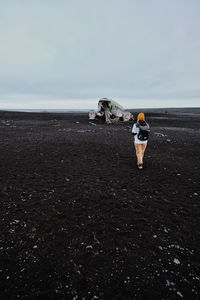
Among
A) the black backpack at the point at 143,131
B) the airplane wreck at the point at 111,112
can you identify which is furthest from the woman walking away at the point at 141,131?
the airplane wreck at the point at 111,112

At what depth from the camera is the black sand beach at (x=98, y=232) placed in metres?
4.33

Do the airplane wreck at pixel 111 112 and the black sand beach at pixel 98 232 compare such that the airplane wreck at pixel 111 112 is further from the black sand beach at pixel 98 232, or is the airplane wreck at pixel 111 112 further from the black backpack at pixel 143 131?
the black sand beach at pixel 98 232

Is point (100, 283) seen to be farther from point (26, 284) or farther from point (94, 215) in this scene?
point (94, 215)

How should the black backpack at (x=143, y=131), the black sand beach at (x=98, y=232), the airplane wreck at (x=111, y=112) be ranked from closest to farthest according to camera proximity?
1. the black sand beach at (x=98, y=232)
2. the black backpack at (x=143, y=131)
3. the airplane wreck at (x=111, y=112)

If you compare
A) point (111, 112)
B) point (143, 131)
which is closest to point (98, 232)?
point (143, 131)

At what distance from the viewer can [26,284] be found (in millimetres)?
4301

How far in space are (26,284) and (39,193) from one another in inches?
175

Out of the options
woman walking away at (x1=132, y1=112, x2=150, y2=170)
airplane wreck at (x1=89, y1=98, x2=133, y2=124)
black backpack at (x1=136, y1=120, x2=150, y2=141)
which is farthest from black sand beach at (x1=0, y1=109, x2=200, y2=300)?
airplane wreck at (x1=89, y1=98, x2=133, y2=124)

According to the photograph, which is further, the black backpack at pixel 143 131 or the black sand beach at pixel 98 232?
the black backpack at pixel 143 131

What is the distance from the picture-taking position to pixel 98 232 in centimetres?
606

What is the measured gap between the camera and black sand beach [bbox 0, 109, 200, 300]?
4333 mm

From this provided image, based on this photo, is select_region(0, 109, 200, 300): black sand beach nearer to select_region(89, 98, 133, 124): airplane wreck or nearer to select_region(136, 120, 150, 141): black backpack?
select_region(136, 120, 150, 141): black backpack

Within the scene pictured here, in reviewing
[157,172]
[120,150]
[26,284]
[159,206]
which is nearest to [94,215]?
[159,206]

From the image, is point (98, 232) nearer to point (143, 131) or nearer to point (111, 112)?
point (143, 131)
